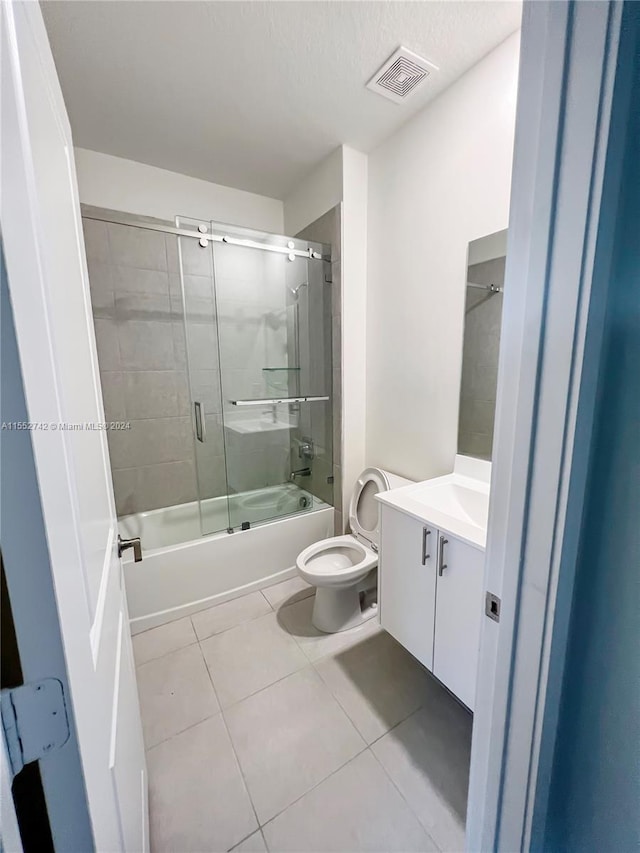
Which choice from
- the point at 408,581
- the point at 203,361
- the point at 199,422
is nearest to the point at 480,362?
the point at 408,581

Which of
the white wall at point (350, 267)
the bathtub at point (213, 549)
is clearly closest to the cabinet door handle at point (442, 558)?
the white wall at point (350, 267)

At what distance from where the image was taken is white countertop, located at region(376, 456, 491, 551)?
52.5 inches

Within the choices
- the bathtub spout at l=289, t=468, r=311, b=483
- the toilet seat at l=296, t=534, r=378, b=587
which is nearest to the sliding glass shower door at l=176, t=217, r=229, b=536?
the bathtub spout at l=289, t=468, r=311, b=483

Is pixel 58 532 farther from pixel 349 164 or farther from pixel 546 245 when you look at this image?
pixel 349 164

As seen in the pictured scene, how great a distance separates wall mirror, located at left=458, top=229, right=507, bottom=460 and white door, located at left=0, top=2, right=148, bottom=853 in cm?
146

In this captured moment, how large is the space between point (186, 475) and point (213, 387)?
746mm

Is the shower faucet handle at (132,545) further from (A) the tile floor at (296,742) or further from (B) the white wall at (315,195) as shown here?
(B) the white wall at (315,195)

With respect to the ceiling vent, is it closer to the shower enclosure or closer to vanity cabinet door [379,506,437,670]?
the shower enclosure

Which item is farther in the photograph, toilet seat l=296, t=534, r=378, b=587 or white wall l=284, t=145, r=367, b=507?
white wall l=284, t=145, r=367, b=507

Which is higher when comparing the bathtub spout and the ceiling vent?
the ceiling vent

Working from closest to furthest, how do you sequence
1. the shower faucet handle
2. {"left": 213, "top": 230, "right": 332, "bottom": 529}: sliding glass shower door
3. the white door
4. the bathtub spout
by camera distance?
1. the white door
2. the shower faucet handle
3. {"left": 213, "top": 230, "right": 332, "bottom": 529}: sliding glass shower door
4. the bathtub spout

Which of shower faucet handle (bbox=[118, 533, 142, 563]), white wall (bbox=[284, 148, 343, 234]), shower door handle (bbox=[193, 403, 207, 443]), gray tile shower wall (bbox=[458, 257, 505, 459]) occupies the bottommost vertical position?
shower faucet handle (bbox=[118, 533, 142, 563])

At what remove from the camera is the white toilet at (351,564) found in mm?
1714

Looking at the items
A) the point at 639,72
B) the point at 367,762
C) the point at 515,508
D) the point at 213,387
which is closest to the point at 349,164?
the point at 213,387
